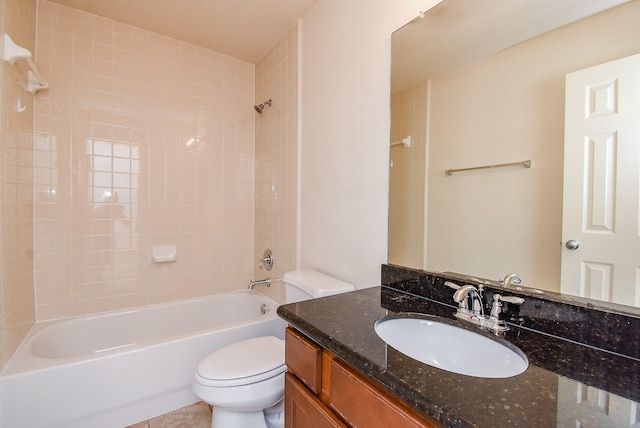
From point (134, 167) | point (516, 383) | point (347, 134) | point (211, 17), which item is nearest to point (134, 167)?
point (134, 167)

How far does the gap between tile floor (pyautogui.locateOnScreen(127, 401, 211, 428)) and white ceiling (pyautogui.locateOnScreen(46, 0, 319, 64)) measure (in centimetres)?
250

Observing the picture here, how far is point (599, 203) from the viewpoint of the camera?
74 cm

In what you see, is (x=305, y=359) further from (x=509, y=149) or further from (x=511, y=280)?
(x=509, y=149)

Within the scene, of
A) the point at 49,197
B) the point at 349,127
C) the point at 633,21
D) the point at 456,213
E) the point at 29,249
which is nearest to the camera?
the point at 633,21

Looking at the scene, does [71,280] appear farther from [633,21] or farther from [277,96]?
[633,21]

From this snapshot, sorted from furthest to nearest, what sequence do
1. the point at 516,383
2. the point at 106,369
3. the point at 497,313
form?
the point at 106,369 < the point at 497,313 < the point at 516,383

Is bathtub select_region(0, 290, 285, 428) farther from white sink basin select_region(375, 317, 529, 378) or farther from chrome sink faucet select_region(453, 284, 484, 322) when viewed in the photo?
chrome sink faucet select_region(453, 284, 484, 322)

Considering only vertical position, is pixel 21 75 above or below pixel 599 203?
above

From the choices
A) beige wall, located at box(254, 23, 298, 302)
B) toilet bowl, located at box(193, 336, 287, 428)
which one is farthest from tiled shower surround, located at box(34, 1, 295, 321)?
toilet bowl, located at box(193, 336, 287, 428)

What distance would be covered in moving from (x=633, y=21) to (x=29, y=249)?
287 cm

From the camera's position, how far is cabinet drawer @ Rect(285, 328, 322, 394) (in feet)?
2.65

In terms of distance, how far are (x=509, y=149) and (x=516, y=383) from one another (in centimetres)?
70

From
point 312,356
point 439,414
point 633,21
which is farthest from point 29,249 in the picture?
point 633,21

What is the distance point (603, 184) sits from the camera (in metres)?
0.73
